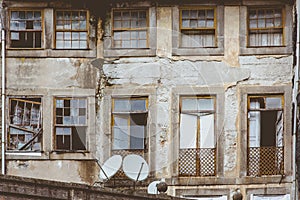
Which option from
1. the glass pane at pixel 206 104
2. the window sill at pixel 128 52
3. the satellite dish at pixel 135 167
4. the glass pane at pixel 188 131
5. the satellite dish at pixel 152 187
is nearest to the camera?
the satellite dish at pixel 152 187

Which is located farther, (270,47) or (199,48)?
(199,48)

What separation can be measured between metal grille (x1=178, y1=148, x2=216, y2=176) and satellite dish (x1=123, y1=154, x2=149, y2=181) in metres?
0.96

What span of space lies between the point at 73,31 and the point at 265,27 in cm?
520

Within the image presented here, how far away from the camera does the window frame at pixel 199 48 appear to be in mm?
31516

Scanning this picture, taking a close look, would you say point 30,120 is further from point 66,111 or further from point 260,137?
point 260,137

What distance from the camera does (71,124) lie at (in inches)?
1239

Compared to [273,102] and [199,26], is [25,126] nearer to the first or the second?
[199,26]

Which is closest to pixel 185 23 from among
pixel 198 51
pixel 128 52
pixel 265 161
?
pixel 198 51

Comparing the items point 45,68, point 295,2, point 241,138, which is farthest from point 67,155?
point 295,2

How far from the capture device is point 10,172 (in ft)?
102

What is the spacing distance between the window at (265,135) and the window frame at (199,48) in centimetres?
163

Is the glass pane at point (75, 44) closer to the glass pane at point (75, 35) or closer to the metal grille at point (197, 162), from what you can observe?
the glass pane at point (75, 35)

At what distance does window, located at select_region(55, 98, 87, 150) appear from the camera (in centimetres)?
3144

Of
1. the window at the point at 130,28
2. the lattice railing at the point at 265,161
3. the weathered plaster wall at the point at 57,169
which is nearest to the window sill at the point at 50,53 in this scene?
the window at the point at 130,28
